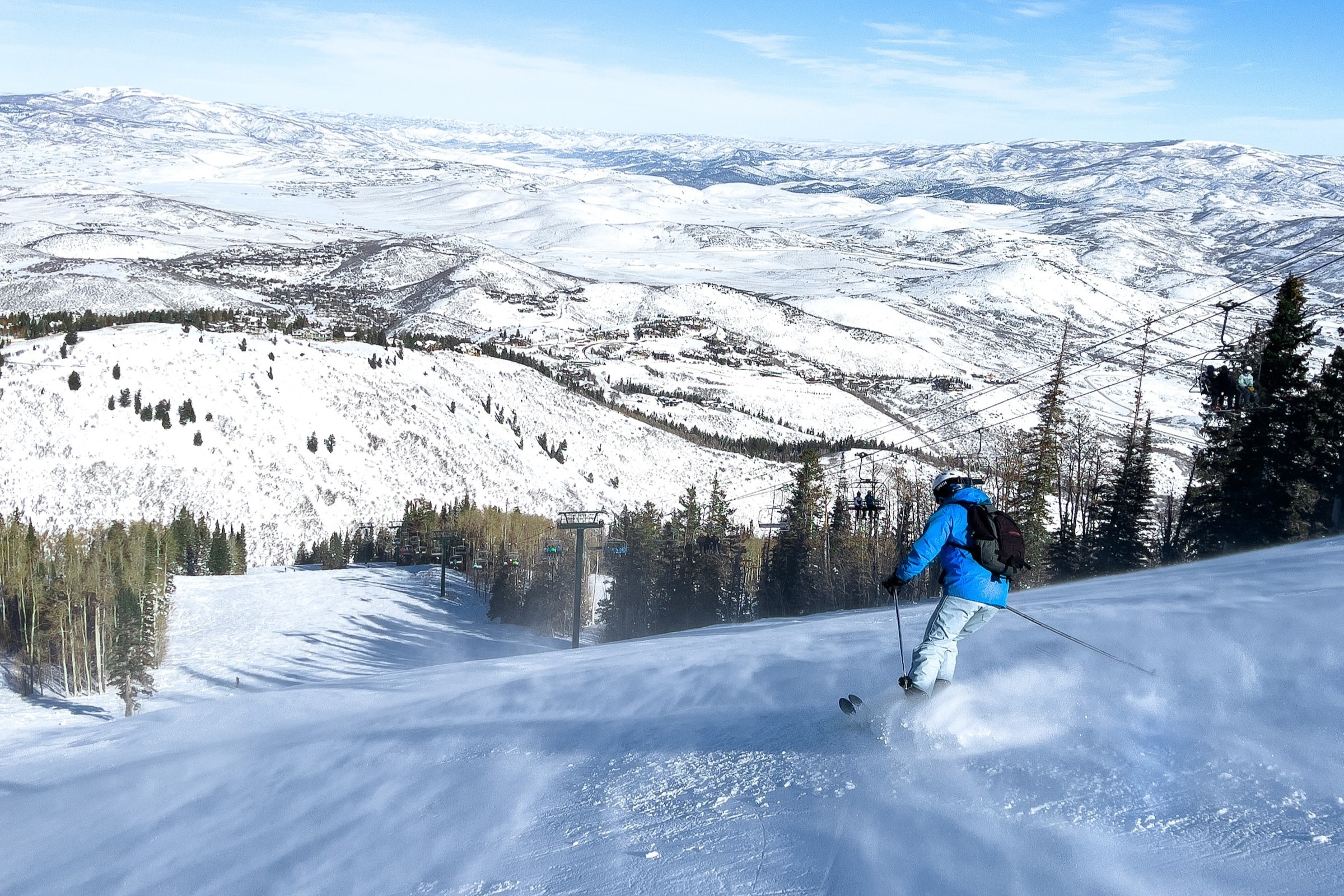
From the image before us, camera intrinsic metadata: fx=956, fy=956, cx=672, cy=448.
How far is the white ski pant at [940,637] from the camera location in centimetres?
936

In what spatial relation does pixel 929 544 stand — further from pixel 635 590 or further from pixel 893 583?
pixel 635 590

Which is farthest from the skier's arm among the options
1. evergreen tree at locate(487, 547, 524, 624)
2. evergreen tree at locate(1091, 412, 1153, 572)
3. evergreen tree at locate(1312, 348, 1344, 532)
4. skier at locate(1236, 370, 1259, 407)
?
evergreen tree at locate(487, 547, 524, 624)

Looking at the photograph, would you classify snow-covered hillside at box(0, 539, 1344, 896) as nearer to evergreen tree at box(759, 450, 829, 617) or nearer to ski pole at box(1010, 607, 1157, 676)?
ski pole at box(1010, 607, 1157, 676)

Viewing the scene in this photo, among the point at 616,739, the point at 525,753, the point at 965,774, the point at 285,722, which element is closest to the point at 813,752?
the point at 965,774

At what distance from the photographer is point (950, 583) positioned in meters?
9.34

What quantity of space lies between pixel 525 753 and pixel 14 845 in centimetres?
590

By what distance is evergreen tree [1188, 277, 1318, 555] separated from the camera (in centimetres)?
3700

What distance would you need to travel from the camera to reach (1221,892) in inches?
239

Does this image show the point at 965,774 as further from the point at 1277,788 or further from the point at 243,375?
the point at 243,375

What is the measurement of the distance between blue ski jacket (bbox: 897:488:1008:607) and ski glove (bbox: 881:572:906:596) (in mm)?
37

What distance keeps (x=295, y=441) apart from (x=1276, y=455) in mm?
112943

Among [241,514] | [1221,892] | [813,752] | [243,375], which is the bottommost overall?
[241,514]

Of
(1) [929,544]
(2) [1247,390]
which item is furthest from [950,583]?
(2) [1247,390]

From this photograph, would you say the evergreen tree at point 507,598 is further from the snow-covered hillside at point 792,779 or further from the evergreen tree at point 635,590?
the snow-covered hillside at point 792,779
